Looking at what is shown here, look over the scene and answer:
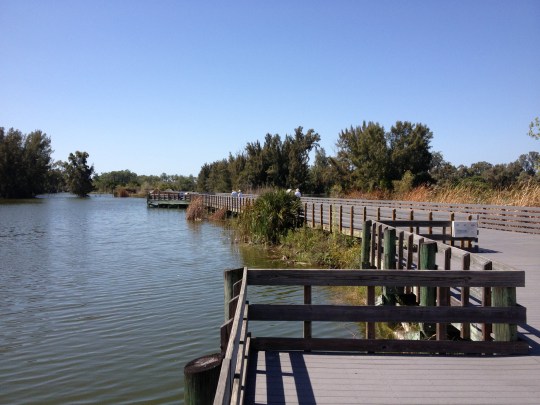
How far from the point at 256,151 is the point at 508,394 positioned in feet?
191

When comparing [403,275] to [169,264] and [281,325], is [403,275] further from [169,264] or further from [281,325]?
[169,264]

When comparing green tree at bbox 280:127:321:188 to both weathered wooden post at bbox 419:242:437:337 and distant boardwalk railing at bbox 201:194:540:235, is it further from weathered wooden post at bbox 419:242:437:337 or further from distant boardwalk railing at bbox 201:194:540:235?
weathered wooden post at bbox 419:242:437:337


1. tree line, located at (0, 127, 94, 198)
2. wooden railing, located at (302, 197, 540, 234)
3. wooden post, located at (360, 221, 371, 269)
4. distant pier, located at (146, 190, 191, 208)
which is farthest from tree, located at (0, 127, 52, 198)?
wooden post, located at (360, 221, 371, 269)

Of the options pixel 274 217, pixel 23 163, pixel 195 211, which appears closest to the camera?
pixel 274 217

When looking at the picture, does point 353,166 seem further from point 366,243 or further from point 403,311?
point 403,311

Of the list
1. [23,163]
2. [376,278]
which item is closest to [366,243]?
[376,278]

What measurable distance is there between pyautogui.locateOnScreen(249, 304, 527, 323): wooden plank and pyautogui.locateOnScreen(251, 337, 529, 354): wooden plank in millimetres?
292

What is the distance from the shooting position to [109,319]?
36.6ft

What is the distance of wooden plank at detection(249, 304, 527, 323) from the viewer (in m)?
5.63

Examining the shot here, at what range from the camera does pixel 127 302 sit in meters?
12.7

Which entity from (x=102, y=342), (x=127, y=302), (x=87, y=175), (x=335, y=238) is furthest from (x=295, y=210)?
(x=87, y=175)

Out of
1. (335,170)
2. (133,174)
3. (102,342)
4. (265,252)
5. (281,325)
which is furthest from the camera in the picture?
(133,174)

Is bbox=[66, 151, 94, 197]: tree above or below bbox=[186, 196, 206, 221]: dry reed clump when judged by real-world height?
above

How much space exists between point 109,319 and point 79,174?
11120cm
